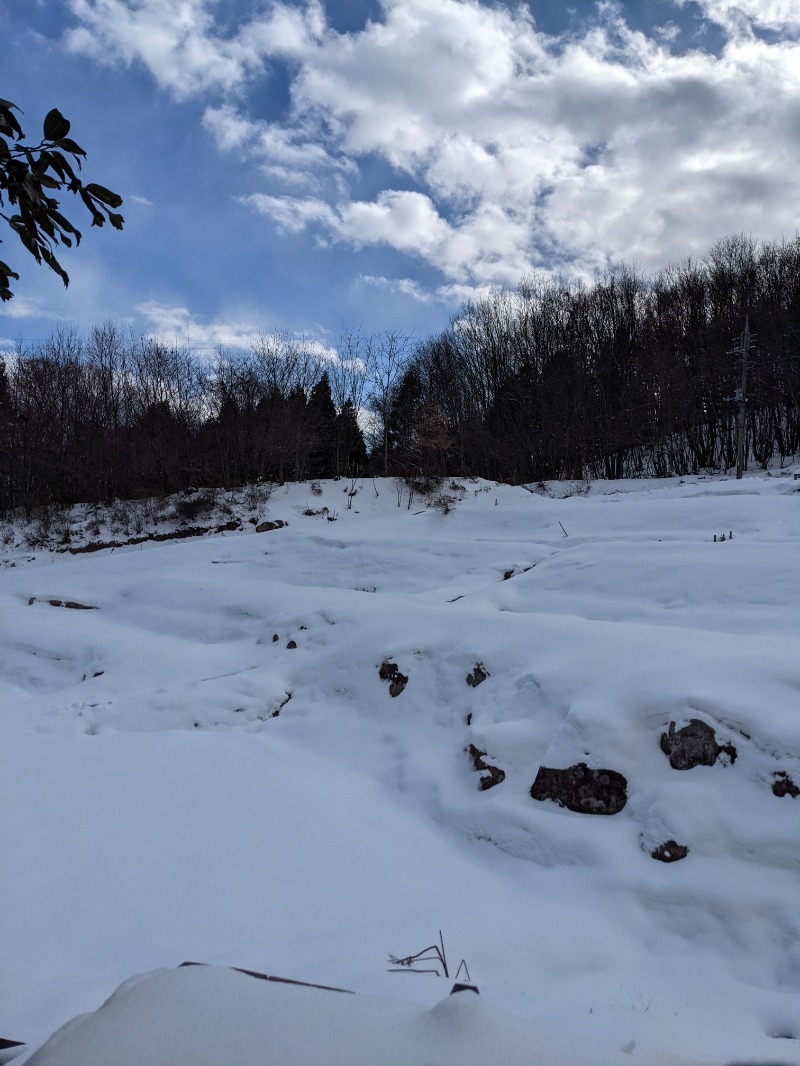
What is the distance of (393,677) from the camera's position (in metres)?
5.86

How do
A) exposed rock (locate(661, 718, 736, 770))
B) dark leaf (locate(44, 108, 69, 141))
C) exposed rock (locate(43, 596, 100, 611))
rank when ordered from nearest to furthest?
dark leaf (locate(44, 108, 69, 141)), exposed rock (locate(661, 718, 736, 770)), exposed rock (locate(43, 596, 100, 611))

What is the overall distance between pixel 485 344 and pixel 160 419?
2145 cm

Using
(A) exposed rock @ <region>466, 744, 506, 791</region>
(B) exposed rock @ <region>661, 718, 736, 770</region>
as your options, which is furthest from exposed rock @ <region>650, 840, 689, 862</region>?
(A) exposed rock @ <region>466, 744, 506, 791</region>

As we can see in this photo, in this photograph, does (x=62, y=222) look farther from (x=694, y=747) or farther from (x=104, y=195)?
(x=694, y=747)

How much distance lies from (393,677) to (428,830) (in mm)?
2098

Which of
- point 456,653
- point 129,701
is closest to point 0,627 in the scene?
point 129,701

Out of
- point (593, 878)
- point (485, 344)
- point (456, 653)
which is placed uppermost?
point (485, 344)

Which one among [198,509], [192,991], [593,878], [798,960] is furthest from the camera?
[198,509]

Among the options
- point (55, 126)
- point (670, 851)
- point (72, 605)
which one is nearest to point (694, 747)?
point (670, 851)

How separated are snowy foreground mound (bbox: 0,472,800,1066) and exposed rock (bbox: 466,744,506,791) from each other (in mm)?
33

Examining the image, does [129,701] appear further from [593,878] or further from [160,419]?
[160,419]

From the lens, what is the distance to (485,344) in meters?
36.2

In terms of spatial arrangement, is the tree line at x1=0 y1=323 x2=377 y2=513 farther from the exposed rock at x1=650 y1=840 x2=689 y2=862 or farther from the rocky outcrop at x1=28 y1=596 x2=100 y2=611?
the exposed rock at x1=650 y1=840 x2=689 y2=862

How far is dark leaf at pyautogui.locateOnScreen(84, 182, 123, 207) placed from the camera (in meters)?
1.37
